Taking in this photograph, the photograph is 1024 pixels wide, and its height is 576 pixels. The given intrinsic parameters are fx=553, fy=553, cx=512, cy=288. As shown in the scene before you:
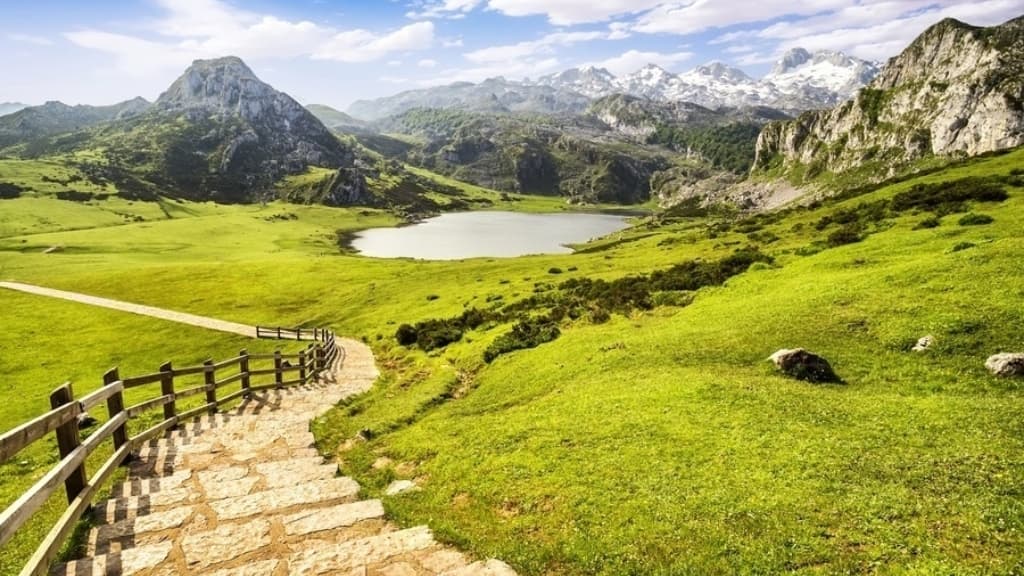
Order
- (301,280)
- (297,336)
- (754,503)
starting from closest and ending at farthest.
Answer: (754,503) → (297,336) → (301,280)

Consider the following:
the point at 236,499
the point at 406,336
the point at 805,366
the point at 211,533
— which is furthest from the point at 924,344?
the point at 406,336

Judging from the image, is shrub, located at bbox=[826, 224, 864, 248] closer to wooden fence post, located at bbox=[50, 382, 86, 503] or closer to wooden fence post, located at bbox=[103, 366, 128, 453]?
wooden fence post, located at bbox=[103, 366, 128, 453]

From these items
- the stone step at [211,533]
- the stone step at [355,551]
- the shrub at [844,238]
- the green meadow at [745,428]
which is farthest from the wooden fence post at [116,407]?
the shrub at [844,238]

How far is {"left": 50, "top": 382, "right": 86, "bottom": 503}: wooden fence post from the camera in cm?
1166

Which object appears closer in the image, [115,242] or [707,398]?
[707,398]

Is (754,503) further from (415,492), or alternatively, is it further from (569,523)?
(415,492)

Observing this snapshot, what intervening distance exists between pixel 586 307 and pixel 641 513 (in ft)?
105

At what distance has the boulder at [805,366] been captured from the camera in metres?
Result: 19.8

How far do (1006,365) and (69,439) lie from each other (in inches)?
1013

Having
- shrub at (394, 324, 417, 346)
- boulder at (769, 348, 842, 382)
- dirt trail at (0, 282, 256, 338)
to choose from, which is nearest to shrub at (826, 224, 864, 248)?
boulder at (769, 348, 842, 382)

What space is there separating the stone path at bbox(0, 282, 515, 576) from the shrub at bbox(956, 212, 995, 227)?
4162cm

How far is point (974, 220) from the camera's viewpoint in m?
37.1

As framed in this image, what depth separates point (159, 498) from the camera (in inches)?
531

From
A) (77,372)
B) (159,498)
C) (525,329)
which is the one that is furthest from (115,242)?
(159,498)
